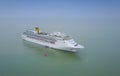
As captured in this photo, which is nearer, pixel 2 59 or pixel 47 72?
pixel 47 72

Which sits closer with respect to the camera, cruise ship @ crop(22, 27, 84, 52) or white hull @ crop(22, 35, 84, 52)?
white hull @ crop(22, 35, 84, 52)

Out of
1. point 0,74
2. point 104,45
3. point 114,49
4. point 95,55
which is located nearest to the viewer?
point 0,74

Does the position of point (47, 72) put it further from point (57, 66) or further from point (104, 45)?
point (104, 45)

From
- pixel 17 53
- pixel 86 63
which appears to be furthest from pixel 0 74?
pixel 86 63

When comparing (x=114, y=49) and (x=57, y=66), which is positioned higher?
(x=114, y=49)

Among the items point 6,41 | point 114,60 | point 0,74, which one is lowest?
point 0,74

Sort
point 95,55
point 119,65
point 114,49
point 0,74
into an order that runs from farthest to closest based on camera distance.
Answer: point 114,49 → point 95,55 → point 119,65 → point 0,74

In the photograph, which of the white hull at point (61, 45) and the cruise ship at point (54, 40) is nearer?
the white hull at point (61, 45)

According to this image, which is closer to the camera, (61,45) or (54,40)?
(61,45)
